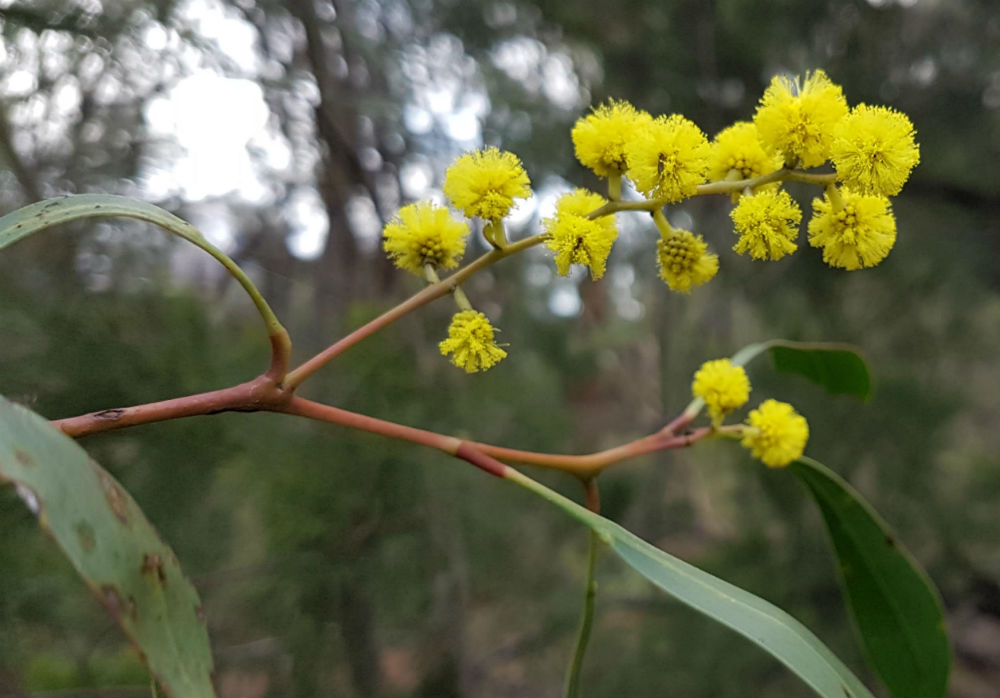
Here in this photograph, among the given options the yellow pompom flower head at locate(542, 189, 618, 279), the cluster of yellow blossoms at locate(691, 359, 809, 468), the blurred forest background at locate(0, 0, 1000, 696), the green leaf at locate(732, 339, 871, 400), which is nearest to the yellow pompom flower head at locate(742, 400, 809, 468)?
the cluster of yellow blossoms at locate(691, 359, 809, 468)

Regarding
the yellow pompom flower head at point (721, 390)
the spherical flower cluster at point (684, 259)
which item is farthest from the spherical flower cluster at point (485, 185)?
the yellow pompom flower head at point (721, 390)

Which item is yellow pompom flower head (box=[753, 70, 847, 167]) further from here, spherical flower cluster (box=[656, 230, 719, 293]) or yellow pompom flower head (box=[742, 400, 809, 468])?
yellow pompom flower head (box=[742, 400, 809, 468])

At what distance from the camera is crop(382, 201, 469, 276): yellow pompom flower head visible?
46 centimetres

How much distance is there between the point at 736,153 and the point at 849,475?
1.44 m

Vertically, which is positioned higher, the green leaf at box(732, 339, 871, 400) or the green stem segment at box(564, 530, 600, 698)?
the green leaf at box(732, 339, 871, 400)

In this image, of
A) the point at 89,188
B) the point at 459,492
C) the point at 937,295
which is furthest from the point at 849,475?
the point at 89,188

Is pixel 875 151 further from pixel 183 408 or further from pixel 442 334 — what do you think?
pixel 442 334

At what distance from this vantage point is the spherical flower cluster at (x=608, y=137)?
441 millimetres

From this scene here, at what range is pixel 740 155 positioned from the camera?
1.50 ft

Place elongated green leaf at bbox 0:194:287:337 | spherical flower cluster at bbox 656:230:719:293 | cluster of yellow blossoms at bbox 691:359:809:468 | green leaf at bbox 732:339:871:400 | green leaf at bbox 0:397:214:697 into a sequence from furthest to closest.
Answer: green leaf at bbox 732:339:871:400
cluster of yellow blossoms at bbox 691:359:809:468
spherical flower cluster at bbox 656:230:719:293
elongated green leaf at bbox 0:194:287:337
green leaf at bbox 0:397:214:697

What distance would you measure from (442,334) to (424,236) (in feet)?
2.83

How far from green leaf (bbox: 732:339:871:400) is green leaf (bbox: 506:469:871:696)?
34 cm

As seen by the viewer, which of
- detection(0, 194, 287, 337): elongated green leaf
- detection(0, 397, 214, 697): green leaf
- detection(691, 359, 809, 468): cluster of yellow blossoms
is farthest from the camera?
detection(691, 359, 809, 468): cluster of yellow blossoms

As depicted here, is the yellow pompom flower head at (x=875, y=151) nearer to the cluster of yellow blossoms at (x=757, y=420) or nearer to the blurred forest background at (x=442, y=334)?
the cluster of yellow blossoms at (x=757, y=420)
